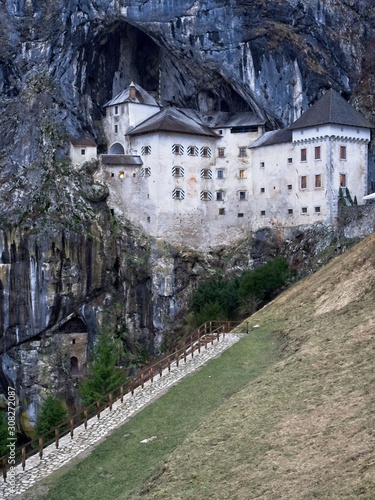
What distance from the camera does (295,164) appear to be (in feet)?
206

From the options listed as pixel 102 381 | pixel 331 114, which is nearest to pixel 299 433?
pixel 102 381

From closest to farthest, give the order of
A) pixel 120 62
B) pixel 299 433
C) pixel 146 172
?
pixel 299 433 → pixel 146 172 → pixel 120 62

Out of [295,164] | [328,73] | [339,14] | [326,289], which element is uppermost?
[339,14]

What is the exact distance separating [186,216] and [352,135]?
14.2 meters

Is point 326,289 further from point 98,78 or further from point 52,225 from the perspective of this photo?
point 98,78

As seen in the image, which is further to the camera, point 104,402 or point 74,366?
point 74,366

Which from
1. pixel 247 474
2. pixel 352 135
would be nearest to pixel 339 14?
pixel 352 135

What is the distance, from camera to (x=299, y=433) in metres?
23.4

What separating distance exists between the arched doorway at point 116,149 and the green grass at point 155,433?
34158 millimetres

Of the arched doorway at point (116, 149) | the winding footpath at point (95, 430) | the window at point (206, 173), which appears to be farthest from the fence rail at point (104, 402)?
the arched doorway at point (116, 149)

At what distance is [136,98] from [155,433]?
44.4 meters

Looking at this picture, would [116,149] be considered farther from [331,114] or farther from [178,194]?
[331,114]

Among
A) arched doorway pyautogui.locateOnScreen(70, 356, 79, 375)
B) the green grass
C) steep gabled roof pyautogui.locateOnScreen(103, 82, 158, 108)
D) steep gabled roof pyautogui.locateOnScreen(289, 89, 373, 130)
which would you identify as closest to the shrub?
the green grass

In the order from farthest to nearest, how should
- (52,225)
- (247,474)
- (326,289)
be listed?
1. (52,225)
2. (326,289)
3. (247,474)
